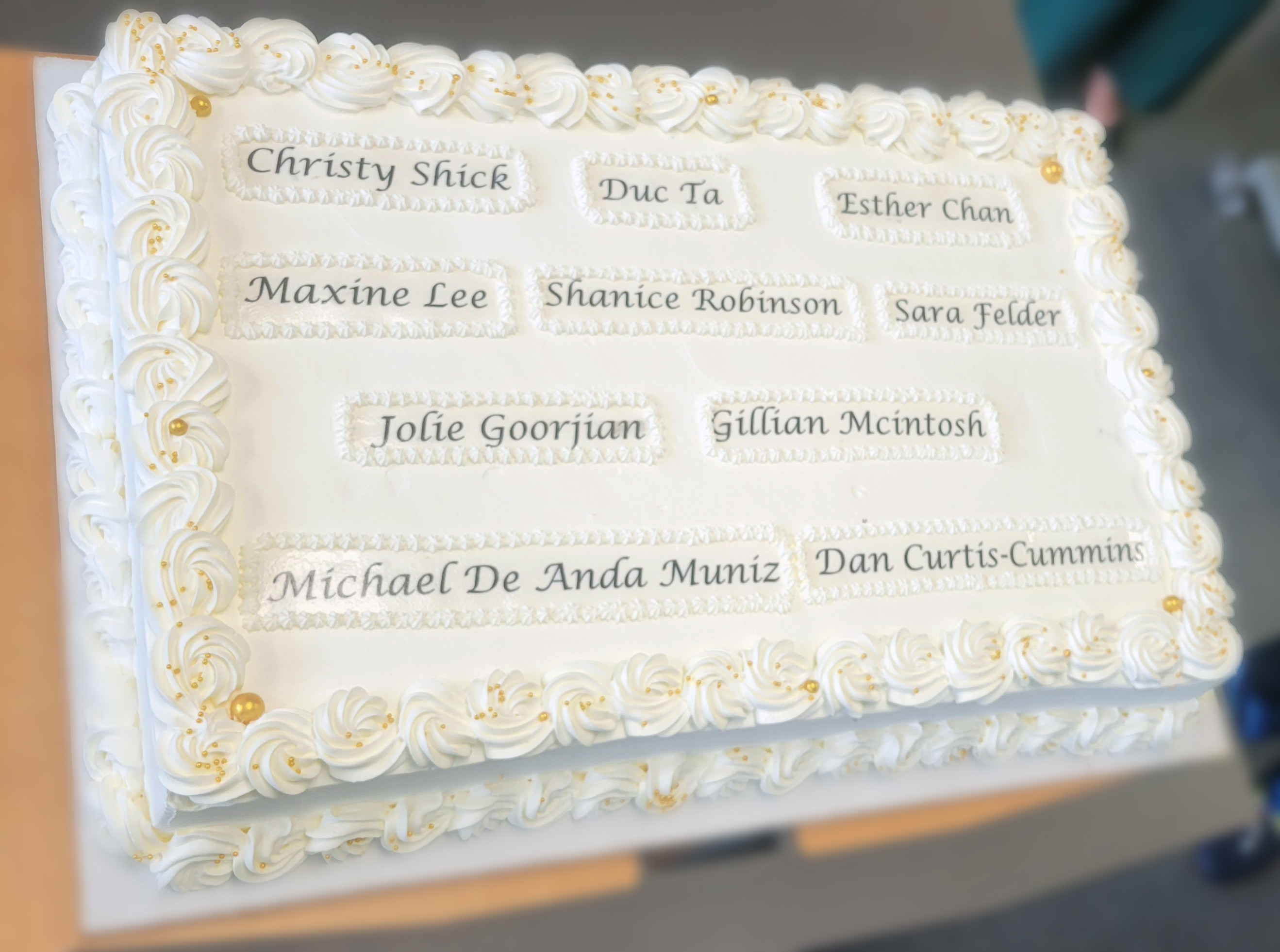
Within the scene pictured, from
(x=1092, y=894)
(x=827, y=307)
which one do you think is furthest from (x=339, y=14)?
(x=1092, y=894)

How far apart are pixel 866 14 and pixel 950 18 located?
0.82 ft

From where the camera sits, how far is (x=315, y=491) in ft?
4.44

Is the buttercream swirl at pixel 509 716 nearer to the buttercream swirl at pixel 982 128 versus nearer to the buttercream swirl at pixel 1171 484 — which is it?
the buttercream swirl at pixel 1171 484

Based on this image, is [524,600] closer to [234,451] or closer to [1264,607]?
[234,451]

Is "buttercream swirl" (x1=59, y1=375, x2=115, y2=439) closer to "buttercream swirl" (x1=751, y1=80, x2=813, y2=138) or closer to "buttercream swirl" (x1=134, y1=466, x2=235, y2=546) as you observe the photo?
"buttercream swirl" (x1=134, y1=466, x2=235, y2=546)

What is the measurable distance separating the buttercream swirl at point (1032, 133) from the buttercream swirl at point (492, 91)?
0.94 meters

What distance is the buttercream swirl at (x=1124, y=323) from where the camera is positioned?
183cm

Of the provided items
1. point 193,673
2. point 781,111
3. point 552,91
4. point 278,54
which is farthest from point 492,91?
point 193,673

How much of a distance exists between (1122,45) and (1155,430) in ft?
6.33

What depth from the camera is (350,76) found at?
1.56m

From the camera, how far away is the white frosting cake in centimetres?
132

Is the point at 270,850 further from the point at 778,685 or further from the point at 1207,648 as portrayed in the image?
the point at 1207,648

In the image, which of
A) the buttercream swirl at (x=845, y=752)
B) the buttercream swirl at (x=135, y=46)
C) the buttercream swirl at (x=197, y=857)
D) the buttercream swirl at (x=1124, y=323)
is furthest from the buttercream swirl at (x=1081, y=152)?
the buttercream swirl at (x=197, y=857)

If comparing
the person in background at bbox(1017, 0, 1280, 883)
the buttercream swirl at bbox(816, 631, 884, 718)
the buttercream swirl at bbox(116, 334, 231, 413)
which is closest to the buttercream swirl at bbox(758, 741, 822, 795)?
the buttercream swirl at bbox(816, 631, 884, 718)
